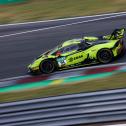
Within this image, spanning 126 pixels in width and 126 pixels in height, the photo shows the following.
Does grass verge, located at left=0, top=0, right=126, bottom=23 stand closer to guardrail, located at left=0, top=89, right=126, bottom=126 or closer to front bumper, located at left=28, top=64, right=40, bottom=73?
front bumper, located at left=28, top=64, right=40, bottom=73

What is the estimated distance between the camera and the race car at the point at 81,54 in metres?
16.7

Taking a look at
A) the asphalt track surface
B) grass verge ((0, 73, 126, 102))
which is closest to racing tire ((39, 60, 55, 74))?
the asphalt track surface

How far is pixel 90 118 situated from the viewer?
11219mm

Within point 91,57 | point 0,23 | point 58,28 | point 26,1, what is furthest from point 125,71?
point 26,1

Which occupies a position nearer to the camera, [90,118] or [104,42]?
[90,118]

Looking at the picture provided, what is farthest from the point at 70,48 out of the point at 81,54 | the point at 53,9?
the point at 53,9

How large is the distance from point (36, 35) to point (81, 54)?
22.9 feet

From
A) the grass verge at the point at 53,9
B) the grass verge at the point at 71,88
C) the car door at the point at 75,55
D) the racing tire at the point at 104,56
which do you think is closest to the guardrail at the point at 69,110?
the grass verge at the point at 71,88

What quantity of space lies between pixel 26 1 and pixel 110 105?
20396 millimetres

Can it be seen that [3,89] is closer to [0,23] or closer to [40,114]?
[40,114]

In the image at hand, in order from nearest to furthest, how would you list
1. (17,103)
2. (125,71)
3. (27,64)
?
(17,103), (125,71), (27,64)

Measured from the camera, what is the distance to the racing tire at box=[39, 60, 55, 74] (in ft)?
56.6

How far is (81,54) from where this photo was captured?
16922mm

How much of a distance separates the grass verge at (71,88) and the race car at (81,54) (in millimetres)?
1842
